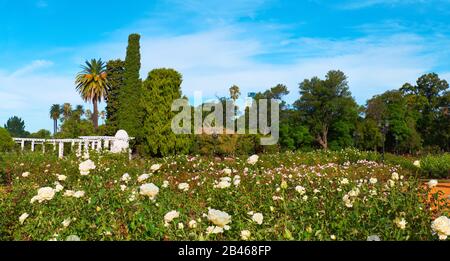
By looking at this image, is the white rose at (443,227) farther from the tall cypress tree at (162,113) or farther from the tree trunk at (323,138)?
the tree trunk at (323,138)

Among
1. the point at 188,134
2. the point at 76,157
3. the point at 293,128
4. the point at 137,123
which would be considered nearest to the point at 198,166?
the point at 76,157

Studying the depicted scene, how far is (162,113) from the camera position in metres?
25.5

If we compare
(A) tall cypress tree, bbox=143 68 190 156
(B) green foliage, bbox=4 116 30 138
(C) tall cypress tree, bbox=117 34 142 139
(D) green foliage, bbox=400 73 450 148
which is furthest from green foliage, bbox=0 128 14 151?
(B) green foliage, bbox=4 116 30 138

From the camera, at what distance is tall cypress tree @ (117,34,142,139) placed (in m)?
28.2

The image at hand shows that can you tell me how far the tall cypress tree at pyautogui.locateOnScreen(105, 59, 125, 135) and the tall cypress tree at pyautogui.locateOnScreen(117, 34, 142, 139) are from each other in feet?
12.2

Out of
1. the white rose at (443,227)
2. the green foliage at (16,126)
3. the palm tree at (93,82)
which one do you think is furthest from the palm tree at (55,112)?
the white rose at (443,227)

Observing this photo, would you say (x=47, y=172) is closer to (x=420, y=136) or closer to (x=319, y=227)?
(x=319, y=227)

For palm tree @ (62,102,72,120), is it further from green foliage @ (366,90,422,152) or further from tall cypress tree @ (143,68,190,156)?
tall cypress tree @ (143,68,190,156)

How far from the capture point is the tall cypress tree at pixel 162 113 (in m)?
25.1

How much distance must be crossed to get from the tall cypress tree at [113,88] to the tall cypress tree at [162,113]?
7.09 m

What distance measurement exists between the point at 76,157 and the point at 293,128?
30.3m

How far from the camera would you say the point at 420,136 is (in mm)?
42500

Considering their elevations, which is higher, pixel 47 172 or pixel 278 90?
pixel 278 90

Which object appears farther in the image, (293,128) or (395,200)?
(293,128)
